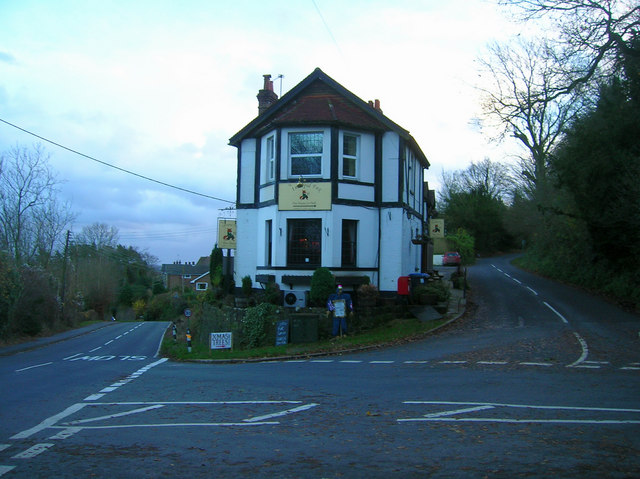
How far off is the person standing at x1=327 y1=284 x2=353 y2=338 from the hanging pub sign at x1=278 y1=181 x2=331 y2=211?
3.31 metres

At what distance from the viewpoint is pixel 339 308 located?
1958 centimetres

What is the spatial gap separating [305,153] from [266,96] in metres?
5.93

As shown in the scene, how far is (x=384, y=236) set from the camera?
22.4m

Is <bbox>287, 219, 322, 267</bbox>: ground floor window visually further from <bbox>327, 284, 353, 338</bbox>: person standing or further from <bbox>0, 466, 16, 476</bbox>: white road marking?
<bbox>0, 466, 16, 476</bbox>: white road marking

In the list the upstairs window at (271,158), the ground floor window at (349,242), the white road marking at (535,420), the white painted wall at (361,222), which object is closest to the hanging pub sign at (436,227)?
the white painted wall at (361,222)

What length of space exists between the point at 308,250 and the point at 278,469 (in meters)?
16.1

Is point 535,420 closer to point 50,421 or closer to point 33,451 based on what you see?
point 33,451

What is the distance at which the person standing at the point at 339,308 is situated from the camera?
19.6 meters

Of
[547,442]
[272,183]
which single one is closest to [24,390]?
[547,442]

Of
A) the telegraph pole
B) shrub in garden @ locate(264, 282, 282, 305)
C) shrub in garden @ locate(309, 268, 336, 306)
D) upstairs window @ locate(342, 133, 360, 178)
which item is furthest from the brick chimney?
the telegraph pole

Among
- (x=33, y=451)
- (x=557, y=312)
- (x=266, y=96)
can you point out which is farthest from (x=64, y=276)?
(x=33, y=451)

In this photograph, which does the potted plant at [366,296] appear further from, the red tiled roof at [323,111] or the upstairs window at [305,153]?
the red tiled roof at [323,111]

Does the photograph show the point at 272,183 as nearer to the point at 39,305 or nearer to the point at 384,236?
the point at 384,236

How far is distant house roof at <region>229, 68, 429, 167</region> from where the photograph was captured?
21.6 meters
